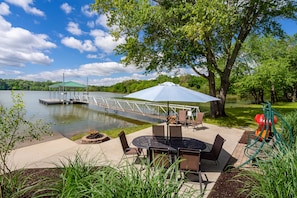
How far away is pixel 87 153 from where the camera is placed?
14.0 feet

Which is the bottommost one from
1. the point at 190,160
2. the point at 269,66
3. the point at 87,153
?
the point at 87,153

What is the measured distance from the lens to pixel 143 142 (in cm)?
461

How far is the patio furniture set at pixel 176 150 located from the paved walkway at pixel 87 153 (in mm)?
361

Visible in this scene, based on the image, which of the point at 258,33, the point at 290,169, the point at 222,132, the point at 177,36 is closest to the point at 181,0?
the point at 177,36

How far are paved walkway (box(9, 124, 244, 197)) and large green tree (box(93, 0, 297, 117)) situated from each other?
4475 millimetres

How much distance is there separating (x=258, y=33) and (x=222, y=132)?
749 centimetres

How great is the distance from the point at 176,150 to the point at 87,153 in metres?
2.15

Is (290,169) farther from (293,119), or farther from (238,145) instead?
(293,119)

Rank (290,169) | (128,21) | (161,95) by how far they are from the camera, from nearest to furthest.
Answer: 1. (290,169)
2. (161,95)
3. (128,21)

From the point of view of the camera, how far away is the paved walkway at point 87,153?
443 cm

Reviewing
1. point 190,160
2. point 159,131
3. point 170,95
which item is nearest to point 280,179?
point 190,160

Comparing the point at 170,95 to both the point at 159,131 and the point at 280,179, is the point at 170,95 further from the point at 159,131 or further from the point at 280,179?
the point at 280,179

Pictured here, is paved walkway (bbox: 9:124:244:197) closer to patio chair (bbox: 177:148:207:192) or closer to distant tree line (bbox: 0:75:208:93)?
patio chair (bbox: 177:148:207:192)

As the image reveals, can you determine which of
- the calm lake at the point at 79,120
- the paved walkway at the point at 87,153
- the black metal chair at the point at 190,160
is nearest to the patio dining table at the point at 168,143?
the paved walkway at the point at 87,153
